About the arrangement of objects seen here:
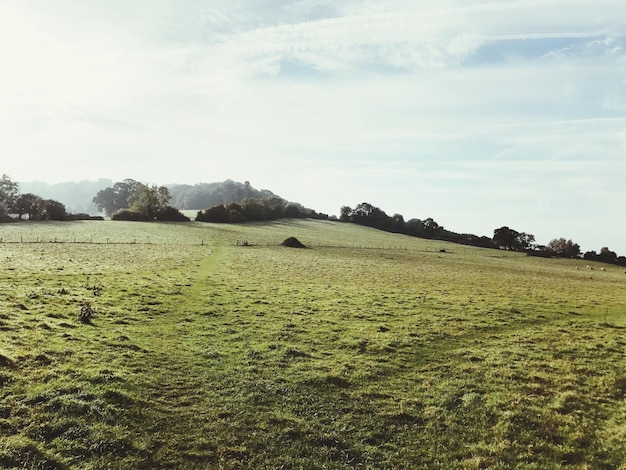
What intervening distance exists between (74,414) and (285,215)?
139 meters

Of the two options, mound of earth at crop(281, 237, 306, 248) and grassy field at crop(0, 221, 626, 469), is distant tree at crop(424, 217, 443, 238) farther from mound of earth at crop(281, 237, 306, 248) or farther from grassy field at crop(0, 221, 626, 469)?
grassy field at crop(0, 221, 626, 469)

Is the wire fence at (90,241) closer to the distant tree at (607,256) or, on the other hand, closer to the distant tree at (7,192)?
the distant tree at (7,192)

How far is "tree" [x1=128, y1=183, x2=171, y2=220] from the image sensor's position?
108 m

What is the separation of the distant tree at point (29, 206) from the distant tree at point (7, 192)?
4.12 ft

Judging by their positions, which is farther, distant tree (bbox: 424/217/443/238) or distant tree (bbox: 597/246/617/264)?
distant tree (bbox: 424/217/443/238)

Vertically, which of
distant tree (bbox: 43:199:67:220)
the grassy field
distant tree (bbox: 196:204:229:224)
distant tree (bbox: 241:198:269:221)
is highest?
distant tree (bbox: 241:198:269:221)

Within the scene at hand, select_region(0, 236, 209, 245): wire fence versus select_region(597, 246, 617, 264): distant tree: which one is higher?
select_region(597, 246, 617, 264): distant tree

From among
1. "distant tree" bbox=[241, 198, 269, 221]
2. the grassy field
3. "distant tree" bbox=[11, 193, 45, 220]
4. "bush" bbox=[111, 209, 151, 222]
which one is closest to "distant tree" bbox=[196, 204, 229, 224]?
"distant tree" bbox=[241, 198, 269, 221]

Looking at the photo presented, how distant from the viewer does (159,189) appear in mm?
113375

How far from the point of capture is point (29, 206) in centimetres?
9225

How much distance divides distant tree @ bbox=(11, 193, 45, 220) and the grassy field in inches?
2863

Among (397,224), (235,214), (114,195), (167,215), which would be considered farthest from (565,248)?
(114,195)

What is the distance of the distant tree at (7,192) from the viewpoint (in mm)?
91062

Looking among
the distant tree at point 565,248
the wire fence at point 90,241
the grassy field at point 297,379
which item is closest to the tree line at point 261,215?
the distant tree at point 565,248
